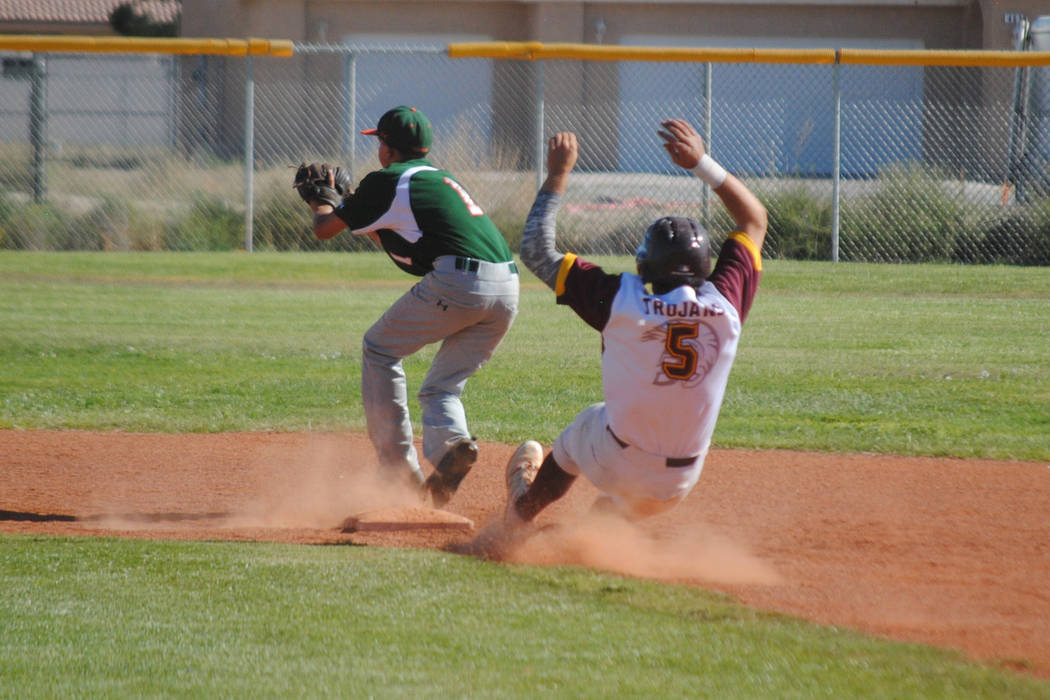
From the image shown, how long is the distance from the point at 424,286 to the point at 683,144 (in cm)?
157

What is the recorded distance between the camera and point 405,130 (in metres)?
5.70

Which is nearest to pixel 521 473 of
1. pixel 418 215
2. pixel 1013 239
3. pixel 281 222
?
pixel 418 215

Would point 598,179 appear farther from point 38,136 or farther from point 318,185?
point 318,185

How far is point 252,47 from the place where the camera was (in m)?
14.6

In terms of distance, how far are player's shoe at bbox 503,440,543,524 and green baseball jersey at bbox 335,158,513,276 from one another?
95 centimetres

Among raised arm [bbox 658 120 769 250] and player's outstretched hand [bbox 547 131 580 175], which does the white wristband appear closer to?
raised arm [bbox 658 120 769 250]

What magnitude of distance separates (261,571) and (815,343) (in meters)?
7.37

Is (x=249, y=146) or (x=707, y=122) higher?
(x=707, y=122)

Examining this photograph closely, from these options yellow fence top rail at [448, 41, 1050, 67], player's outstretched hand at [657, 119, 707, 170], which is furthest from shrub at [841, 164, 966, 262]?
player's outstretched hand at [657, 119, 707, 170]

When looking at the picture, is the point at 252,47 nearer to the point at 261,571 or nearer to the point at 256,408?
the point at 256,408

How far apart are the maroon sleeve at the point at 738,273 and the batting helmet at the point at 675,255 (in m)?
0.13

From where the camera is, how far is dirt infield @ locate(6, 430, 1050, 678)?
4543 millimetres

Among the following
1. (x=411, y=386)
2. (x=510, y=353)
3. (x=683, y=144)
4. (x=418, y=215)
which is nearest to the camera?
(x=683, y=144)

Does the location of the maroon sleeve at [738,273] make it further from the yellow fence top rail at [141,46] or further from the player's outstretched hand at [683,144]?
the yellow fence top rail at [141,46]
